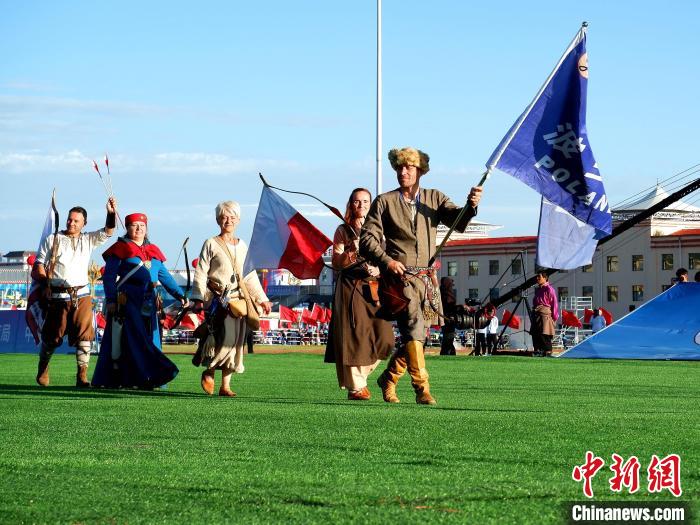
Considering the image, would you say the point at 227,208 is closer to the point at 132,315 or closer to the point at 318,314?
the point at 132,315

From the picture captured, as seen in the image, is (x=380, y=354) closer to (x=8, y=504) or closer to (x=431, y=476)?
(x=431, y=476)

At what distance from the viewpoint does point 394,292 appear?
10.1 m

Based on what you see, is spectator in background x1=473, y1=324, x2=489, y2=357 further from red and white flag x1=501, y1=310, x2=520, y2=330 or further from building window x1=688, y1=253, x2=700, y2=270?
building window x1=688, y1=253, x2=700, y2=270

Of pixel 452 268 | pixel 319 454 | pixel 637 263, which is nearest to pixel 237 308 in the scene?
pixel 319 454

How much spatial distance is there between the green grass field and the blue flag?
5.10 ft

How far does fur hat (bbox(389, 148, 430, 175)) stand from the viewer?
10133 mm

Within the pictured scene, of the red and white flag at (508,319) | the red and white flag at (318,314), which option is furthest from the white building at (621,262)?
the red and white flag at (508,319)

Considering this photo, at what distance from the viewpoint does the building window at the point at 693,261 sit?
113m

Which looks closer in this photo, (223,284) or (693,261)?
(223,284)

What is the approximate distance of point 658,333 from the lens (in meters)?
23.4

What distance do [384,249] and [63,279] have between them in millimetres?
4708

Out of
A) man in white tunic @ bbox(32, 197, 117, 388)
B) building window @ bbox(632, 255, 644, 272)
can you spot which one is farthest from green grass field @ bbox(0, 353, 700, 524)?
building window @ bbox(632, 255, 644, 272)

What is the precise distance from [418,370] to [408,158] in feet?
4.88

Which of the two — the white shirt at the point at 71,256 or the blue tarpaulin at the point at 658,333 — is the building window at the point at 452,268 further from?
the white shirt at the point at 71,256
